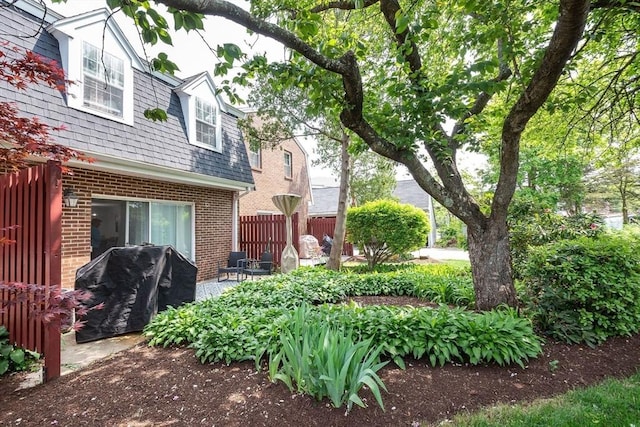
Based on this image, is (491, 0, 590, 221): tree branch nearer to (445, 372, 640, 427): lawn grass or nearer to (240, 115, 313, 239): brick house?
(445, 372, 640, 427): lawn grass

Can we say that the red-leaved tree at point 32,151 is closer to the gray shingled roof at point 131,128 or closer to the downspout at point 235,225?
the gray shingled roof at point 131,128

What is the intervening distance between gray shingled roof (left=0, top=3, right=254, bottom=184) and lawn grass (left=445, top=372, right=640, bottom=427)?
4184mm

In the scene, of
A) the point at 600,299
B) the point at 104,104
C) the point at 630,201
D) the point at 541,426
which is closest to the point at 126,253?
the point at 104,104

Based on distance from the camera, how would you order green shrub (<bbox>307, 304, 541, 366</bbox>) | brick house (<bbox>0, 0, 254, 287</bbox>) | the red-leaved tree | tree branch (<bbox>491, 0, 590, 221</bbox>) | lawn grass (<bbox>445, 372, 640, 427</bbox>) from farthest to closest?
brick house (<bbox>0, 0, 254, 287</bbox>)
green shrub (<bbox>307, 304, 541, 366</bbox>)
the red-leaved tree
tree branch (<bbox>491, 0, 590, 221</bbox>)
lawn grass (<bbox>445, 372, 640, 427</bbox>)

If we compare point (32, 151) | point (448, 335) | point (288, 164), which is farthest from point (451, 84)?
point (288, 164)

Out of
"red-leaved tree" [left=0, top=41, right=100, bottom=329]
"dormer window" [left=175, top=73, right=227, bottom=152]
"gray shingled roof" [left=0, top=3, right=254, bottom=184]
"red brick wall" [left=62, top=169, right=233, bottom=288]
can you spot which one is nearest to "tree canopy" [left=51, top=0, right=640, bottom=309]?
"gray shingled roof" [left=0, top=3, right=254, bottom=184]

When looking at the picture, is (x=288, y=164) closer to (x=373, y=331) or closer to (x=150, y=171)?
(x=150, y=171)

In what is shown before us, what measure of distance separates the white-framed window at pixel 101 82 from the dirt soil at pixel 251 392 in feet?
17.2

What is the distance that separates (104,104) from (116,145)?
1.02 m

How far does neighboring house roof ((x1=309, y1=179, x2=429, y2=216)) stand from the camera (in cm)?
2636

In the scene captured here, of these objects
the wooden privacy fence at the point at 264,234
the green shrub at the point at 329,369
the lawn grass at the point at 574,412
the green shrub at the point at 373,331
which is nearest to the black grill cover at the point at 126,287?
the green shrub at the point at 373,331

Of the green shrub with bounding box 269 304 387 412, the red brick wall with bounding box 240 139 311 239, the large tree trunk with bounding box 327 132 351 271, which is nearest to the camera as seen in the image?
the green shrub with bounding box 269 304 387 412

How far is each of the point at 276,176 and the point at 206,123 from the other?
20.8ft

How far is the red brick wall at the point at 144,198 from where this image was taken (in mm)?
6258
